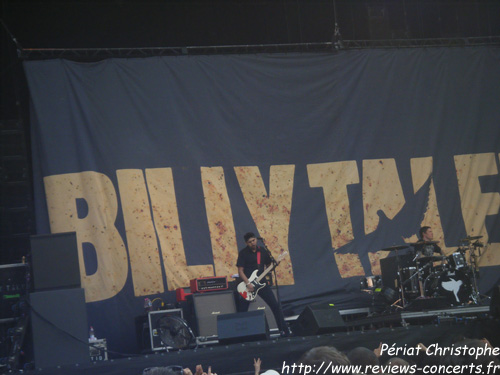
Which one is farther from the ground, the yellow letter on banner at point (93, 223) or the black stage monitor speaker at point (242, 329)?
the yellow letter on banner at point (93, 223)

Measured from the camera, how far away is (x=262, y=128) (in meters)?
10.7

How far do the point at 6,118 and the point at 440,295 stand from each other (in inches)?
258

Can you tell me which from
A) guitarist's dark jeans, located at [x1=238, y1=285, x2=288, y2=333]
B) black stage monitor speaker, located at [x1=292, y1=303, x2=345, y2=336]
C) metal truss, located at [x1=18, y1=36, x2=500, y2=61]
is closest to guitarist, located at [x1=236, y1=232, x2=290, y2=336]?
guitarist's dark jeans, located at [x1=238, y1=285, x2=288, y2=333]

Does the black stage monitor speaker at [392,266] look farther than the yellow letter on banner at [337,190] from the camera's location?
No

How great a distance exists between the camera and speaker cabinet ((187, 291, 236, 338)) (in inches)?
350

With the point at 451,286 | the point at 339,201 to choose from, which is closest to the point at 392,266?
the point at 451,286

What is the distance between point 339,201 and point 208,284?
268 centimetres

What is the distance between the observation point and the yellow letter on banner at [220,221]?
1014 cm

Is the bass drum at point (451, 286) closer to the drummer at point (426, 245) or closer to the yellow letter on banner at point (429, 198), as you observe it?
the drummer at point (426, 245)

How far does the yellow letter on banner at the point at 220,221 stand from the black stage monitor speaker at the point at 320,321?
266 centimetres

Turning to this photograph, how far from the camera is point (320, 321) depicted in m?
7.20

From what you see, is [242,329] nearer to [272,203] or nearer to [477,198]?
[272,203]

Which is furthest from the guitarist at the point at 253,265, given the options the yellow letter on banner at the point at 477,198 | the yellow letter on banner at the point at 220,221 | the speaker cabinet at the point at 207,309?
the yellow letter on banner at the point at 477,198

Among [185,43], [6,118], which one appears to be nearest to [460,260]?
[185,43]
